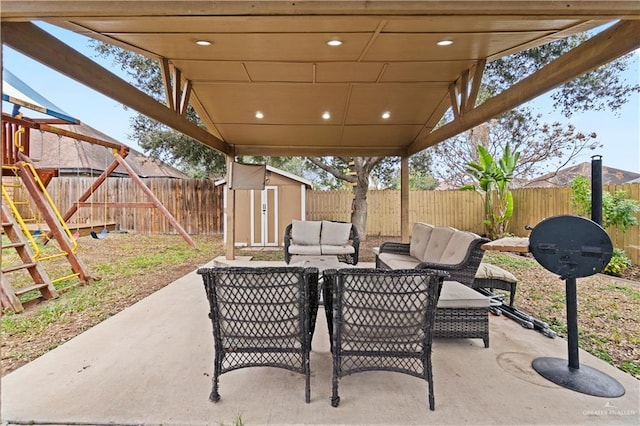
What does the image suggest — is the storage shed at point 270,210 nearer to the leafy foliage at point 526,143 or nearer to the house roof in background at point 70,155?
the house roof in background at point 70,155

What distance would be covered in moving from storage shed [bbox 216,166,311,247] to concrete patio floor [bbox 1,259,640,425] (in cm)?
664

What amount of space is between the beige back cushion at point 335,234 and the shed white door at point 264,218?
3.55 metres

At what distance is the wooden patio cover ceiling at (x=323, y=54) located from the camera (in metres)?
1.75

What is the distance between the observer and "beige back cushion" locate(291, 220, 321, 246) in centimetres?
652

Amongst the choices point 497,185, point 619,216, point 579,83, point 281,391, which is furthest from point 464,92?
point 579,83

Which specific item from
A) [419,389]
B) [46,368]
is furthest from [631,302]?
[46,368]

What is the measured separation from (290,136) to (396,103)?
8.09 ft

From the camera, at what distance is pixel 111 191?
12031 millimetres

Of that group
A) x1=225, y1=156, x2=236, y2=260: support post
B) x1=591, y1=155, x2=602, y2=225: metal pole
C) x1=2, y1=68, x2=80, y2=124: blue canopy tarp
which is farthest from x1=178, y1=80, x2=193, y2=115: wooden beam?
x1=591, y1=155, x2=602, y2=225: metal pole

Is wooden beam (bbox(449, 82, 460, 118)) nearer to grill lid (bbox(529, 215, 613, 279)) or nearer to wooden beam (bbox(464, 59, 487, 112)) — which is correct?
wooden beam (bbox(464, 59, 487, 112))

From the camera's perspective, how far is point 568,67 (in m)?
2.66

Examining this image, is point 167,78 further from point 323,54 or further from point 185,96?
point 323,54

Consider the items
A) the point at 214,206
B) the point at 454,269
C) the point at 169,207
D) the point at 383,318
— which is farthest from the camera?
the point at 169,207

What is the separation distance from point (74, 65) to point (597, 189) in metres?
4.29
